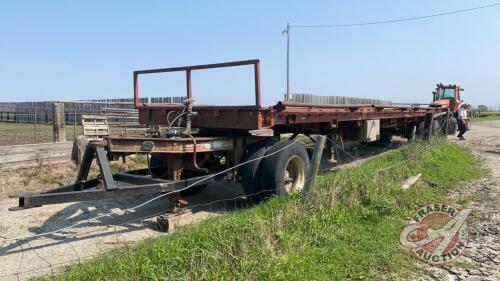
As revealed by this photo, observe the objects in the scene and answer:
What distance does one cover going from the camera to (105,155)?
5195 millimetres

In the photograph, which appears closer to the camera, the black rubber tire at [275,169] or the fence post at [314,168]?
the fence post at [314,168]

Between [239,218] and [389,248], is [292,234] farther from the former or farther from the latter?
[389,248]

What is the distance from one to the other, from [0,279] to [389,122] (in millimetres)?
10977

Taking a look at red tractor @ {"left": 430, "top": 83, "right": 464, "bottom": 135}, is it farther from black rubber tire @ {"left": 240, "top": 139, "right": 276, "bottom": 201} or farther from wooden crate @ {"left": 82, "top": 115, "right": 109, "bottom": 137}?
black rubber tire @ {"left": 240, "top": 139, "right": 276, "bottom": 201}

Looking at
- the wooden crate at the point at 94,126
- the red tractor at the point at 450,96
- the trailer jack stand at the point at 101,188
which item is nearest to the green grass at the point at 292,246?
the trailer jack stand at the point at 101,188

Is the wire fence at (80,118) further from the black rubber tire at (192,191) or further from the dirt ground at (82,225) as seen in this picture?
the dirt ground at (82,225)

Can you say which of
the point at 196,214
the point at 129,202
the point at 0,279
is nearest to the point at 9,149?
the point at 129,202

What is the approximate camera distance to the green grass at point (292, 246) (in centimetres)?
380

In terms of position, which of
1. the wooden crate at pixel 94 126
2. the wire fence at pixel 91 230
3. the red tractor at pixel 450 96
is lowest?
the wire fence at pixel 91 230

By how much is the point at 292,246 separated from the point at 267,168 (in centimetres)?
199

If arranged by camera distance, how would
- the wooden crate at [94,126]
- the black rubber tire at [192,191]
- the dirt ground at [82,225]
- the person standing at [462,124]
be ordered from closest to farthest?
the dirt ground at [82,225] → the black rubber tire at [192,191] → the wooden crate at [94,126] → the person standing at [462,124]

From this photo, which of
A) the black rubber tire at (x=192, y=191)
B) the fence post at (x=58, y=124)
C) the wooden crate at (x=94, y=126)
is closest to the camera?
the black rubber tire at (x=192, y=191)

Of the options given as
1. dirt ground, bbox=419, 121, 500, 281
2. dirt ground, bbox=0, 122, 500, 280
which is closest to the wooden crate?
dirt ground, bbox=0, 122, 500, 280

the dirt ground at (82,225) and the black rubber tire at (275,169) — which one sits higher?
the black rubber tire at (275,169)
